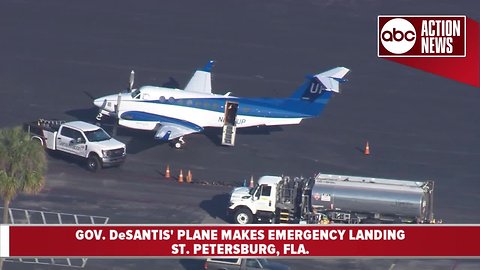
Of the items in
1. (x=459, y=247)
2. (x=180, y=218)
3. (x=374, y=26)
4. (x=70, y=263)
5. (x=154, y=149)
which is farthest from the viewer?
(x=374, y=26)

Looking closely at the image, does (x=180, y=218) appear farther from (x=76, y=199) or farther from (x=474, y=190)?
(x=474, y=190)

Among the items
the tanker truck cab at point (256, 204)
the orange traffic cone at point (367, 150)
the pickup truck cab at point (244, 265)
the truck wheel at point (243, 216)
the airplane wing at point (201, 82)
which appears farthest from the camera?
the airplane wing at point (201, 82)

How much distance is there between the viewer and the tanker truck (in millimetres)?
45000

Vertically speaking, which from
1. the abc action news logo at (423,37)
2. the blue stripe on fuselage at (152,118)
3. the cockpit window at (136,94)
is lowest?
the blue stripe on fuselage at (152,118)

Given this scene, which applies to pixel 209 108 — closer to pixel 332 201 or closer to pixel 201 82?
pixel 201 82

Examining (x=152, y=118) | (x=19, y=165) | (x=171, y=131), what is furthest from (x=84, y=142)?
(x=19, y=165)

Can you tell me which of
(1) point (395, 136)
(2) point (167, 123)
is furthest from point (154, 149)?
(1) point (395, 136)

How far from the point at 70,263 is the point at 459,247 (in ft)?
90.8

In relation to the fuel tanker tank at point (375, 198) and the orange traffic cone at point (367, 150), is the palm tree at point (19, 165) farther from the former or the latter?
A: the orange traffic cone at point (367, 150)

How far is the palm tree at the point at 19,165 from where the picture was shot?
3716 centimetres

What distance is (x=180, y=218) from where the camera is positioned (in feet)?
156

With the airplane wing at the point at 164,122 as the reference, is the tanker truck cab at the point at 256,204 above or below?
below

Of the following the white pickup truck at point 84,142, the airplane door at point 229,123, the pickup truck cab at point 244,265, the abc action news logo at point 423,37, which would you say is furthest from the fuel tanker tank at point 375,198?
the abc action news logo at point 423,37

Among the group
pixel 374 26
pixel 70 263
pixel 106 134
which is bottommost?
pixel 70 263
